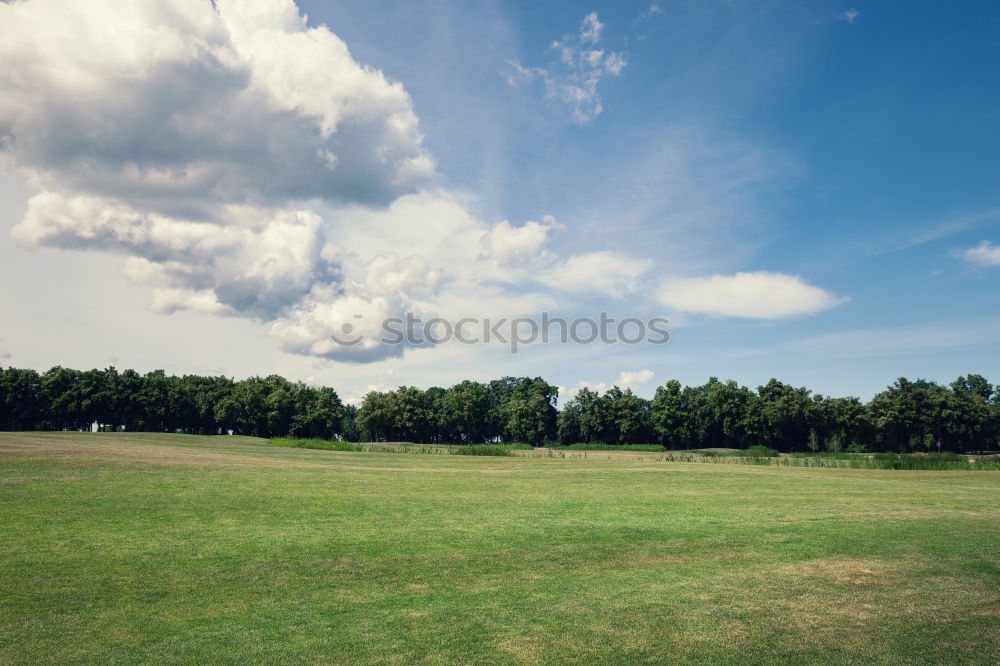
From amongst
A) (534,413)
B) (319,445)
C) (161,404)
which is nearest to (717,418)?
(534,413)

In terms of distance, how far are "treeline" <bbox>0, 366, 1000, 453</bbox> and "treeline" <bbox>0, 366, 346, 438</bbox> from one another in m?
0.25

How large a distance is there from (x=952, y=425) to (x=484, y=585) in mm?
128081

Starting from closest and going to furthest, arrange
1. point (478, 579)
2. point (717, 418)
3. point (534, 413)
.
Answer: point (478, 579) → point (717, 418) → point (534, 413)

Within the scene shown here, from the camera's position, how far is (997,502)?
89.6 ft

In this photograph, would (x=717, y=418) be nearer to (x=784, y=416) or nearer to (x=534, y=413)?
(x=784, y=416)

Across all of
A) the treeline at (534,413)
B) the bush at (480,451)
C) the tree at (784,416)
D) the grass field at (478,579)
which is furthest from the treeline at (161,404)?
the grass field at (478,579)

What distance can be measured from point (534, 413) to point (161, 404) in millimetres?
84984

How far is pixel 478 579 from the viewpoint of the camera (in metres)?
12.9

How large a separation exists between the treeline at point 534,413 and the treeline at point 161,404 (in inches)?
9.9

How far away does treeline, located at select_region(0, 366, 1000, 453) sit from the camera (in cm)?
11100

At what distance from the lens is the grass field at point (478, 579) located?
30.3 ft

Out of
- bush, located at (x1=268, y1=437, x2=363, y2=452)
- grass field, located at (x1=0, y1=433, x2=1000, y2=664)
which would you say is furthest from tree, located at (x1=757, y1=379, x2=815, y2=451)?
grass field, located at (x1=0, y1=433, x2=1000, y2=664)

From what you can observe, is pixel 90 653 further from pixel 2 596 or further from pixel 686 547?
pixel 686 547

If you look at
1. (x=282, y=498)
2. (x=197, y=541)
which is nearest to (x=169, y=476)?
(x=282, y=498)
